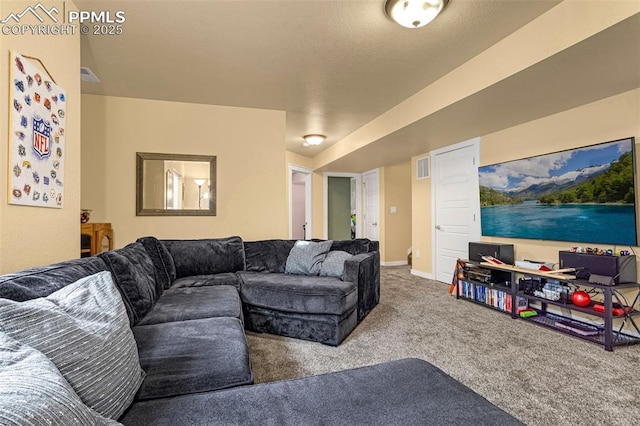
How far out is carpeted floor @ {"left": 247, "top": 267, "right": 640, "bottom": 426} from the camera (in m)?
1.71

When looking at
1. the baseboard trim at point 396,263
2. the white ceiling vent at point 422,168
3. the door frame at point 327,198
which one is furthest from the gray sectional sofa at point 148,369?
the door frame at point 327,198

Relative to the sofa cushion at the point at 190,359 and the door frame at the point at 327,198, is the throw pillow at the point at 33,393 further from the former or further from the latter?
the door frame at the point at 327,198

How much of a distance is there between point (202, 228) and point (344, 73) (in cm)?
255

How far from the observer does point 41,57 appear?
1841 millimetres

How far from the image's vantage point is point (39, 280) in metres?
1.18

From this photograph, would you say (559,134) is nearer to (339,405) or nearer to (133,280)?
(339,405)

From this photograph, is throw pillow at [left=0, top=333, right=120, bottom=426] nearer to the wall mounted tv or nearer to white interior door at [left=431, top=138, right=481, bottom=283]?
the wall mounted tv

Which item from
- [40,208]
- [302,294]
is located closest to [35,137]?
[40,208]

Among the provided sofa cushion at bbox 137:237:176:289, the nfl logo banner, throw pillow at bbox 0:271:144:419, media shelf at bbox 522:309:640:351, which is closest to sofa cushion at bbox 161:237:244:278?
sofa cushion at bbox 137:237:176:289

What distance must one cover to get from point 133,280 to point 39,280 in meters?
0.74

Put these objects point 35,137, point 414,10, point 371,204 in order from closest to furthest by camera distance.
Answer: point 35,137 < point 414,10 < point 371,204

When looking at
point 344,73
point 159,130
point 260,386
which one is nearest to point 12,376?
point 260,386

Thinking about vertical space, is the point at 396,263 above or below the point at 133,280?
below

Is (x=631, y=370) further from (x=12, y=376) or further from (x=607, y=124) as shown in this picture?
(x=12, y=376)
